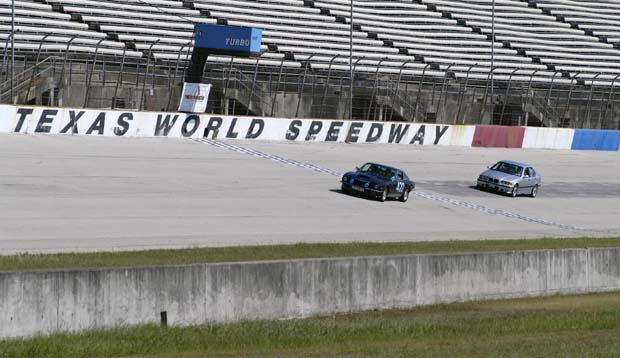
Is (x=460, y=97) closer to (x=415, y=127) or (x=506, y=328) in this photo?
(x=415, y=127)

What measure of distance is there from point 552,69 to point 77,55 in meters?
33.0

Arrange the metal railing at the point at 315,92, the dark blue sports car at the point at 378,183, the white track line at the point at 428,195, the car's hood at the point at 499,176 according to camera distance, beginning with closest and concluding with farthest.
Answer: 1. the dark blue sports car at the point at 378,183
2. the white track line at the point at 428,195
3. the car's hood at the point at 499,176
4. the metal railing at the point at 315,92

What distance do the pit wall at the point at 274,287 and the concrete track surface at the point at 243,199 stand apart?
572 cm

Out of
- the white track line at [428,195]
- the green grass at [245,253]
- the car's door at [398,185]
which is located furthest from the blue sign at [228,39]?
the green grass at [245,253]

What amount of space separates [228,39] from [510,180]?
12.3m

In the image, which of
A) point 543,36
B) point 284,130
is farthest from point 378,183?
point 543,36

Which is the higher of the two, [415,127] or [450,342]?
[450,342]

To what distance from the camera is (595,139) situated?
5825cm

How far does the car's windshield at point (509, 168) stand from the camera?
41062mm

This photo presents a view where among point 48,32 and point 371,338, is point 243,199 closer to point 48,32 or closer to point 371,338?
point 371,338

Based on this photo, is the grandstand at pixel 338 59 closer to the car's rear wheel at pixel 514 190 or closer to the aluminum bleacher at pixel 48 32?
the aluminum bleacher at pixel 48 32

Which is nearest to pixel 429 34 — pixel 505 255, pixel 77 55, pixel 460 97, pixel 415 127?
pixel 460 97

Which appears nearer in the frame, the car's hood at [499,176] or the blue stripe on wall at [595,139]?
the car's hood at [499,176]

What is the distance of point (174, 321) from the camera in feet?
51.2
